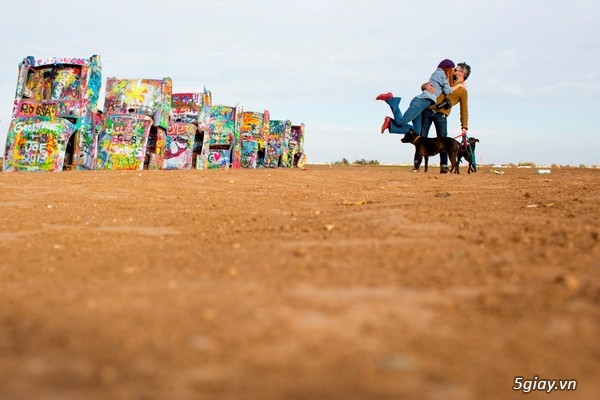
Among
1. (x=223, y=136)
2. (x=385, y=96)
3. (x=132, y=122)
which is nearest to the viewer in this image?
(x=385, y=96)

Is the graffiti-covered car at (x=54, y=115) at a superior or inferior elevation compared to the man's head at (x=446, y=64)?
inferior

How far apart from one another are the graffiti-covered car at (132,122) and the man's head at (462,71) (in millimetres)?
7834

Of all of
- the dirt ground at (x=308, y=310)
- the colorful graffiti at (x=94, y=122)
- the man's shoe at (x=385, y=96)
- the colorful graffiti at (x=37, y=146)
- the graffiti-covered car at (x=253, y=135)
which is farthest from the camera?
the graffiti-covered car at (x=253, y=135)

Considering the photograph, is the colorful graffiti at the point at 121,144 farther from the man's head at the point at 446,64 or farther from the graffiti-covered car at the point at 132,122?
the man's head at the point at 446,64

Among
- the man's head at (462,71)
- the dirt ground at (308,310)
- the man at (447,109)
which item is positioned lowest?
the dirt ground at (308,310)

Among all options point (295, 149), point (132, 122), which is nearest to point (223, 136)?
point (132, 122)

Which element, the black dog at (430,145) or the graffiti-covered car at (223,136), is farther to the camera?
the graffiti-covered car at (223,136)

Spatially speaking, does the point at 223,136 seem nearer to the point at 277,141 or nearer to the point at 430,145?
the point at 277,141

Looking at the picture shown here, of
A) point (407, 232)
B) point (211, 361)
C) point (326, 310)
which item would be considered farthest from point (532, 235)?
point (211, 361)

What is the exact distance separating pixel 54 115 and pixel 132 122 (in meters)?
2.42

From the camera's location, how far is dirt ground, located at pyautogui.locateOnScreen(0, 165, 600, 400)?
4.78 feet

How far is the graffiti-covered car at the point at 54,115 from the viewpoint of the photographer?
42.1 ft

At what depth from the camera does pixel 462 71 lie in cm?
1226

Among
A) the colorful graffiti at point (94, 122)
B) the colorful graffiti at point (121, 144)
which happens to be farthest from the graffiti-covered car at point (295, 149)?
the colorful graffiti at point (121, 144)
